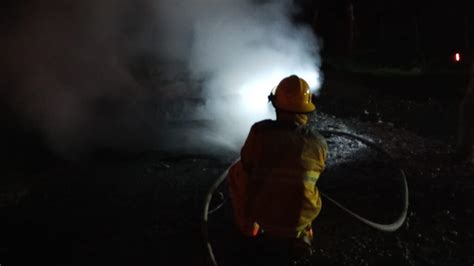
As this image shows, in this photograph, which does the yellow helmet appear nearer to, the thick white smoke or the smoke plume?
the smoke plume

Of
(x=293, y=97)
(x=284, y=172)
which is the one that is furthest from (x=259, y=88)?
Answer: (x=284, y=172)

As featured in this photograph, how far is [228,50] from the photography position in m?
10.7

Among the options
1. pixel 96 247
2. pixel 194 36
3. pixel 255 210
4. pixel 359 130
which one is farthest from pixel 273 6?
pixel 255 210

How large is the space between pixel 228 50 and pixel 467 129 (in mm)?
5596

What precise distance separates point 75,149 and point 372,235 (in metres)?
5.30

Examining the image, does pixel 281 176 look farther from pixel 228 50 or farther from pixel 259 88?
pixel 228 50

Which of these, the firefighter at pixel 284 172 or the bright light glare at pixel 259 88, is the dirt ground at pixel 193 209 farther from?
the bright light glare at pixel 259 88

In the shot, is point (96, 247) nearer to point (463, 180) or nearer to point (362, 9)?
point (463, 180)

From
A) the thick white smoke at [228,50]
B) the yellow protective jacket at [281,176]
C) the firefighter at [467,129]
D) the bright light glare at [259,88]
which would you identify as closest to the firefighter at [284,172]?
the yellow protective jacket at [281,176]

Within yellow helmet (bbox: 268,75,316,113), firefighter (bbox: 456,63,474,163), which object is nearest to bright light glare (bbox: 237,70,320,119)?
firefighter (bbox: 456,63,474,163)

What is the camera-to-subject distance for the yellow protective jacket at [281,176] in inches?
111

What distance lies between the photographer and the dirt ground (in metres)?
4.39

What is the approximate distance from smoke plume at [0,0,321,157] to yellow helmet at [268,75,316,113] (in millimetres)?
4691

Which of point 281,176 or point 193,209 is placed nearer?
point 281,176
